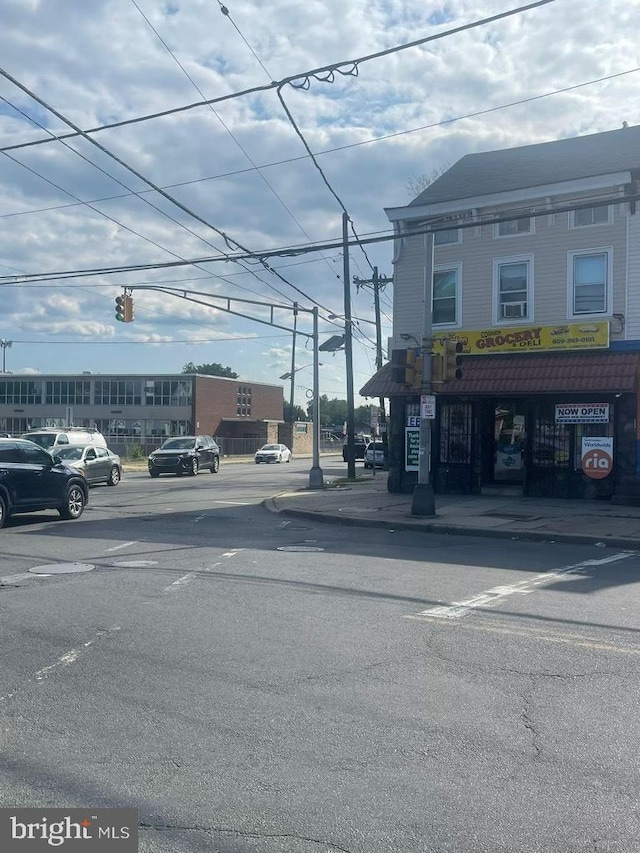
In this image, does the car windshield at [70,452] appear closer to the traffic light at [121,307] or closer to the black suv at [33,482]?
the traffic light at [121,307]

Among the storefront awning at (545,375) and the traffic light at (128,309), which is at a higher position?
the traffic light at (128,309)

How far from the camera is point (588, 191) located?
20.2 m

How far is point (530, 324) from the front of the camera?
2123 cm

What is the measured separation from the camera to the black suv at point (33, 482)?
15.9 meters

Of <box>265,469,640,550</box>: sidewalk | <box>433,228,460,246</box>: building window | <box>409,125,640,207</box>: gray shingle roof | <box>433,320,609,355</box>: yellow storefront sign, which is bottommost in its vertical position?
<box>265,469,640,550</box>: sidewalk

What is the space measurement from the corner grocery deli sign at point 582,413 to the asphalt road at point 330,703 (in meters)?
9.19

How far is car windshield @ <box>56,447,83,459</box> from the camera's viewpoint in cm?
2705

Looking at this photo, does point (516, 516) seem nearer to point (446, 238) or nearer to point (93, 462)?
point (446, 238)

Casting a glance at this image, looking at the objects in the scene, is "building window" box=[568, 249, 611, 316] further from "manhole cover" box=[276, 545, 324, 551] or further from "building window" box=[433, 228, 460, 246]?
"manhole cover" box=[276, 545, 324, 551]

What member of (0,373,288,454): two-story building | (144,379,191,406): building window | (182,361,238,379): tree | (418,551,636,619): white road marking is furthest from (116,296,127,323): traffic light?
(182,361,238,379): tree

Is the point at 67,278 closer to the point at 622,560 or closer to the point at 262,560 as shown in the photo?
the point at 262,560

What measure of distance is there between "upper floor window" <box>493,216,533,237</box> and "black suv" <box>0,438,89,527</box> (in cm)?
1207

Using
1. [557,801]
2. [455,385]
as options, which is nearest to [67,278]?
[455,385]

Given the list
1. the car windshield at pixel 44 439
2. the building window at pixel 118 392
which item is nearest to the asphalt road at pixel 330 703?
the car windshield at pixel 44 439
